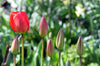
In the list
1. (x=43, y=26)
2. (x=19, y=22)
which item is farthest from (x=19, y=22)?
(x=43, y=26)

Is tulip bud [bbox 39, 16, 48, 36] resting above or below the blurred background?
above

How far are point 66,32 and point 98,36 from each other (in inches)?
14.7

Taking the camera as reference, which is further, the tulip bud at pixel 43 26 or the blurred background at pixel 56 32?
the blurred background at pixel 56 32

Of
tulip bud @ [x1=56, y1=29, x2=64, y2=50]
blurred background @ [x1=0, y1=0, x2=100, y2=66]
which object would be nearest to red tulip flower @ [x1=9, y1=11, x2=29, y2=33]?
tulip bud @ [x1=56, y1=29, x2=64, y2=50]

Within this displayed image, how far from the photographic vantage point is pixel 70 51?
1927mm

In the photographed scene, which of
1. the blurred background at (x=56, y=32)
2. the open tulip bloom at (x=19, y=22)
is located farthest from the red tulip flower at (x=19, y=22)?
the blurred background at (x=56, y=32)

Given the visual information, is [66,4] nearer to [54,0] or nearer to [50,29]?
[54,0]

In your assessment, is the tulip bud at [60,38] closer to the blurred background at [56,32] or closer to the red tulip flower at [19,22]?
the red tulip flower at [19,22]

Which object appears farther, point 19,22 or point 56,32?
point 56,32

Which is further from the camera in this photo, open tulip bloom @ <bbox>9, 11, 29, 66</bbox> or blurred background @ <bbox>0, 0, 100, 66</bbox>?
blurred background @ <bbox>0, 0, 100, 66</bbox>

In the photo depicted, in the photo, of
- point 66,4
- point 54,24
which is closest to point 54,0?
point 66,4

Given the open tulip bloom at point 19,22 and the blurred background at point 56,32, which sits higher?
the open tulip bloom at point 19,22

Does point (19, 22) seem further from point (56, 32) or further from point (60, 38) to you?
point (56, 32)

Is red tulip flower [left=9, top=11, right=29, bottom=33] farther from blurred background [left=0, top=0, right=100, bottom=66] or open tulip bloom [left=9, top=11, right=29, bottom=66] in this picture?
blurred background [left=0, top=0, right=100, bottom=66]
